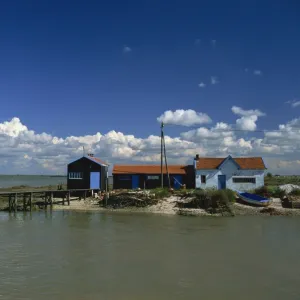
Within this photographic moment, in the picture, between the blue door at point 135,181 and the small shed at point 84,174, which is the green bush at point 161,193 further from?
the small shed at point 84,174

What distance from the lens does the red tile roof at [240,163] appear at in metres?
41.3

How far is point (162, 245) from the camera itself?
753 inches

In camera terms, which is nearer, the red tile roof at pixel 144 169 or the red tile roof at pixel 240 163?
the red tile roof at pixel 240 163

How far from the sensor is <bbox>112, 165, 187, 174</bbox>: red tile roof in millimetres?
42650

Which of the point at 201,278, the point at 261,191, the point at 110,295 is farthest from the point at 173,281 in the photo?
the point at 261,191

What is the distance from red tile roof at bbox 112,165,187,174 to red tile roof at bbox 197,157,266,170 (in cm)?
235

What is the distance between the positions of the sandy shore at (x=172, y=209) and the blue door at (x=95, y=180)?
9.22 feet

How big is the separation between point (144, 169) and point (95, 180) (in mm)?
5919

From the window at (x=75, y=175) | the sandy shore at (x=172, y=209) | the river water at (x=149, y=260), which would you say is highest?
the window at (x=75, y=175)

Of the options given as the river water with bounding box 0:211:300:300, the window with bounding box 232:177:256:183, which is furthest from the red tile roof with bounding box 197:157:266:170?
the river water with bounding box 0:211:300:300

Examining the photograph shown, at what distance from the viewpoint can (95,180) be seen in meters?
41.2

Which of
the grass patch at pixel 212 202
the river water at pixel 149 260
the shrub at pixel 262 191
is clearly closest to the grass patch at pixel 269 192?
the shrub at pixel 262 191

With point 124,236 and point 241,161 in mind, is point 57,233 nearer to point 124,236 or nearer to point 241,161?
point 124,236

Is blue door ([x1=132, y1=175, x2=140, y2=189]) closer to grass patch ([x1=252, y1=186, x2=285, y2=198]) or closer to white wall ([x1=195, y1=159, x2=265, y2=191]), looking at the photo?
white wall ([x1=195, y1=159, x2=265, y2=191])
